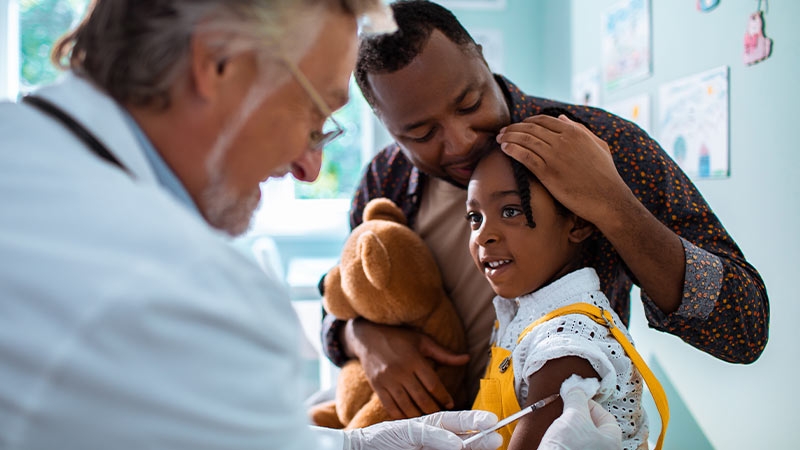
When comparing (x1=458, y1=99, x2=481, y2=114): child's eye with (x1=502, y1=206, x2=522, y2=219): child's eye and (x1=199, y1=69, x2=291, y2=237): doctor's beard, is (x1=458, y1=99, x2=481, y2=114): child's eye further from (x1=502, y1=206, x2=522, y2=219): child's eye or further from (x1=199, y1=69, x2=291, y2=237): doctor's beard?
(x1=199, y1=69, x2=291, y2=237): doctor's beard

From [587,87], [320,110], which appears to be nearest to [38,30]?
[587,87]

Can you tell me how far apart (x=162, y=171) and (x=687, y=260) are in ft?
2.89

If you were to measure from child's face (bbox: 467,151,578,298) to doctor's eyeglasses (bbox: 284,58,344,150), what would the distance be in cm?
37

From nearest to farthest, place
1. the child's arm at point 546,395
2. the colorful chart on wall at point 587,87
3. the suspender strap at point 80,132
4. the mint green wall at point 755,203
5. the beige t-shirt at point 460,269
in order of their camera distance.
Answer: the suspender strap at point 80,132, the child's arm at point 546,395, the beige t-shirt at point 460,269, the mint green wall at point 755,203, the colorful chart on wall at point 587,87

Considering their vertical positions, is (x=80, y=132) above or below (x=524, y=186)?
above

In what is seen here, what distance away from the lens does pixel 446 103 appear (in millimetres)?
1251

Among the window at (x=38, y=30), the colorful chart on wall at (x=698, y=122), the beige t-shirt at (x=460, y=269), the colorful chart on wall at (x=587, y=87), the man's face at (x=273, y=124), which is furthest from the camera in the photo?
the window at (x=38, y=30)

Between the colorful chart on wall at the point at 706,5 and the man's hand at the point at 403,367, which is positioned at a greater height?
the colorful chart on wall at the point at 706,5

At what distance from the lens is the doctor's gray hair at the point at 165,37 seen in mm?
675

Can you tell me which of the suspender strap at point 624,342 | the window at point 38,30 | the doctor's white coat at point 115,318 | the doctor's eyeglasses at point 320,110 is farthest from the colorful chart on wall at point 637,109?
the window at point 38,30

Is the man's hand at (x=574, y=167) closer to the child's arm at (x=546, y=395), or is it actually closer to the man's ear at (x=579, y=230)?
the man's ear at (x=579, y=230)

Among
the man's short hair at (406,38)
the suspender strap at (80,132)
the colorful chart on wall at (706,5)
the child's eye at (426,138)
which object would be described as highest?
the suspender strap at (80,132)

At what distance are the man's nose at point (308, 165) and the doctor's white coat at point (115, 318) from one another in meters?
0.30

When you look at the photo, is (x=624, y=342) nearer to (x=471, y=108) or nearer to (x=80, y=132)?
(x=471, y=108)
